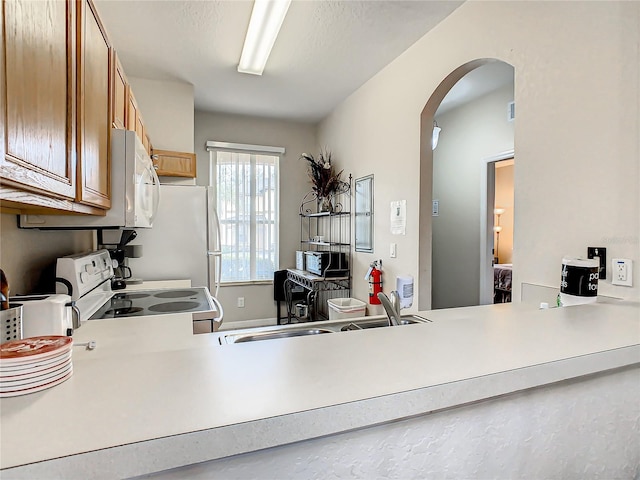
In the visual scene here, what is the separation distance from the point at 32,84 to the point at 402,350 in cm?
101

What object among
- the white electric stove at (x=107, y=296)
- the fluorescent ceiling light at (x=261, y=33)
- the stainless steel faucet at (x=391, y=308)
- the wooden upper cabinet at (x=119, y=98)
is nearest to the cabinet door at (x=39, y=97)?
the wooden upper cabinet at (x=119, y=98)

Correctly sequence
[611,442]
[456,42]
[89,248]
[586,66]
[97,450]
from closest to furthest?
1. [97,450]
2. [611,442]
3. [586,66]
4. [456,42]
5. [89,248]

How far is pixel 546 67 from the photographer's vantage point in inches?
63.5

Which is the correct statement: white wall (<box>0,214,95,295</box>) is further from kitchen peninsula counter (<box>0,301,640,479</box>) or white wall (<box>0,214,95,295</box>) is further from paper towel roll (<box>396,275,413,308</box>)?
paper towel roll (<box>396,275,413,308</box>)

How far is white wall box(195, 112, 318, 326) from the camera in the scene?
417 cm

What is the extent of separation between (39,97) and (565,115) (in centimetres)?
192

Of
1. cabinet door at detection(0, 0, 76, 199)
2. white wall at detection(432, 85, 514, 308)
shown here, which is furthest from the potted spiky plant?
cabinet door at detection(0, 0, 76, 199)

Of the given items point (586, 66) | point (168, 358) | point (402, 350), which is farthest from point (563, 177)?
point (168, 358)

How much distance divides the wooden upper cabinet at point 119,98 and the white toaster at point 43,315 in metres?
0.85

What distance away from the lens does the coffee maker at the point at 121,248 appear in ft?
7.83

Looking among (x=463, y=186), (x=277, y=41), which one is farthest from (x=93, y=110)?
(x=463, y=186)

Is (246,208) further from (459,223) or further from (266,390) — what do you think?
(266,390)

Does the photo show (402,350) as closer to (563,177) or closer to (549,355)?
(549,355)

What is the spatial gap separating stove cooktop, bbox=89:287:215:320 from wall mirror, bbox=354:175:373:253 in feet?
5.56
